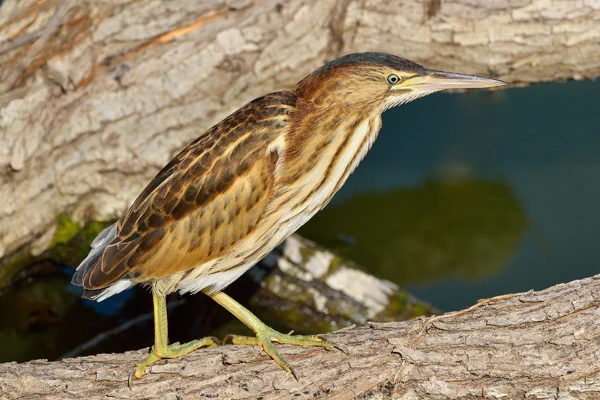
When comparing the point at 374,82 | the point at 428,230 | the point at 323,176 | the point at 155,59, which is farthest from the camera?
the point at 428,230

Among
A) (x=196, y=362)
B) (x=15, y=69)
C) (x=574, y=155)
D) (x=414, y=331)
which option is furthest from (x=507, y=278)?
(x=15, y=69)

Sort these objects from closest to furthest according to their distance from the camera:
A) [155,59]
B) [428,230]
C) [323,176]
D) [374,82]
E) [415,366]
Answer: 1. [415,366]
2. [374,82]
3. [323,176]
4. [155,59]
5. [428,230]

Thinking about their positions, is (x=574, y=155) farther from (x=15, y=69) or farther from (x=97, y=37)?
(x=15, y=69)

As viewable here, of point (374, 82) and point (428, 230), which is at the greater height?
point (428, 230)

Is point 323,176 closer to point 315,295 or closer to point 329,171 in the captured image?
point 329,171

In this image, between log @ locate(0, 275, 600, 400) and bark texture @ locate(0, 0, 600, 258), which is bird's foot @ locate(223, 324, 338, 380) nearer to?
log @ locate(0, 275, 600, 400)

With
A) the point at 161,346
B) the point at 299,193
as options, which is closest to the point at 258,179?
the point at 299,193
